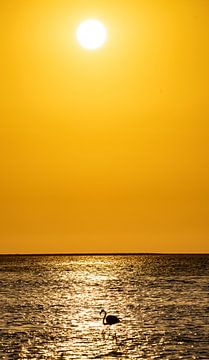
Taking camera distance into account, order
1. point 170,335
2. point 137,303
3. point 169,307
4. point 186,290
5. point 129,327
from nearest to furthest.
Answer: point 170,335 < point 129,327 < point 169,307 < point 137,303 < point 186,290

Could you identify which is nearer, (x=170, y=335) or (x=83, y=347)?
(x=83, y=347)

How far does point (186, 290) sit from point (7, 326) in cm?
4955

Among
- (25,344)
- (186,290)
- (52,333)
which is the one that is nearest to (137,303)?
(186,290)

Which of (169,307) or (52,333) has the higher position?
(169,307)

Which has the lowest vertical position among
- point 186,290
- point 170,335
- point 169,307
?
point 170,335

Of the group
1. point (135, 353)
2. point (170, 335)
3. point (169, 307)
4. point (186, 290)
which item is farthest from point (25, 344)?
point (186, 290)

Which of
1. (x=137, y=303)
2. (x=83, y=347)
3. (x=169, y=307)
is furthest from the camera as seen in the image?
(x=137, y=303)

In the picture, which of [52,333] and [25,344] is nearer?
[25,344]

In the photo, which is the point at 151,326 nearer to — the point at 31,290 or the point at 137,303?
the point at 137,303

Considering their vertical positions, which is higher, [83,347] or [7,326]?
[7,326]

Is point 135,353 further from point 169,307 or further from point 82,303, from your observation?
point 82,303

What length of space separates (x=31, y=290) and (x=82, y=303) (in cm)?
2850

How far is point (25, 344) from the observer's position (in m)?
52.6

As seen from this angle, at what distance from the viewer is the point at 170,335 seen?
189ft
